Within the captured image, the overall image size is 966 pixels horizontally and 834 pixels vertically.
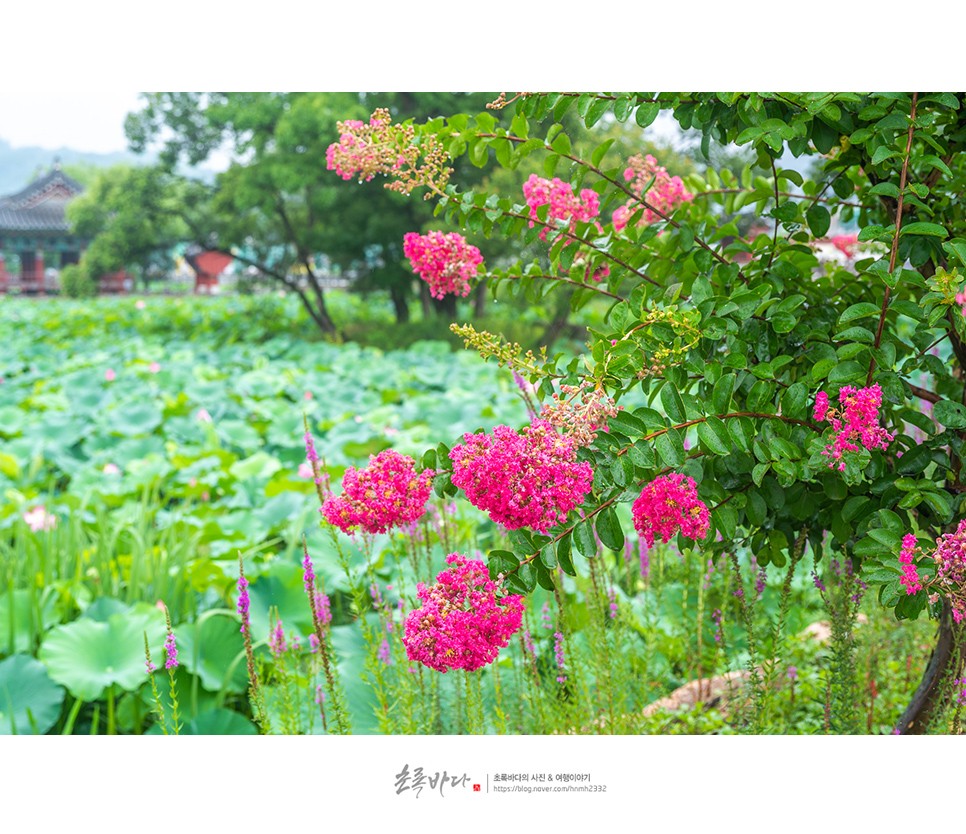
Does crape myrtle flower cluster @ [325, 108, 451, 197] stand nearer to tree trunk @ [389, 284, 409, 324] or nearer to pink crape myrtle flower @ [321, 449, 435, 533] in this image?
pink crape myrtle flower @ [321, 449, 435, 533]

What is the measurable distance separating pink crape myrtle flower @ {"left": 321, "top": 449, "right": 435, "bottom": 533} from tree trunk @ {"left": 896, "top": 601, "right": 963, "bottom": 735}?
72 cm

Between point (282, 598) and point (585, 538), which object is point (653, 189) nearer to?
point (585, 538)

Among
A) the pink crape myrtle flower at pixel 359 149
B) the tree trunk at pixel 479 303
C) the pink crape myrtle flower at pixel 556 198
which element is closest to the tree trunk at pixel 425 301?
the tree trunk at pixel 479 303

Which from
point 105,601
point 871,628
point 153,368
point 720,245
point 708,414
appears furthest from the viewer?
point 153,368

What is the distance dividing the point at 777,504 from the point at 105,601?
1.43m

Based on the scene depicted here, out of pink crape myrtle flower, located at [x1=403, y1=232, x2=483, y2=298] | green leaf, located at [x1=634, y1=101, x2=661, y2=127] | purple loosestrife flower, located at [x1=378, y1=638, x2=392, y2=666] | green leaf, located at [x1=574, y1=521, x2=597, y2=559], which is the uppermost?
green leaf, located at [x1=634, y1=101, x2=661, y2=127]

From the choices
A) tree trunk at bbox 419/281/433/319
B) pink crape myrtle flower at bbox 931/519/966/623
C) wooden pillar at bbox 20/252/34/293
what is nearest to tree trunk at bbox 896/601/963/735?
pink crape myrtle flower at bbox 931/519/966/623

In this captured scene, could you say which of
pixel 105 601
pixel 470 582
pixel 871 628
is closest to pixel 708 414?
pixel 470 582

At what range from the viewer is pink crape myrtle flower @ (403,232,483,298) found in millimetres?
1029

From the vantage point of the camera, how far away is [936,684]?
111 cm

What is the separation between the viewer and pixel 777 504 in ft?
3.11

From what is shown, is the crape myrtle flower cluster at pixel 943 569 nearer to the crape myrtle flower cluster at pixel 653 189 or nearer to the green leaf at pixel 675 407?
the green leaf at pixel 675 407

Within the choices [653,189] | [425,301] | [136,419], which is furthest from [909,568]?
[425,301]
